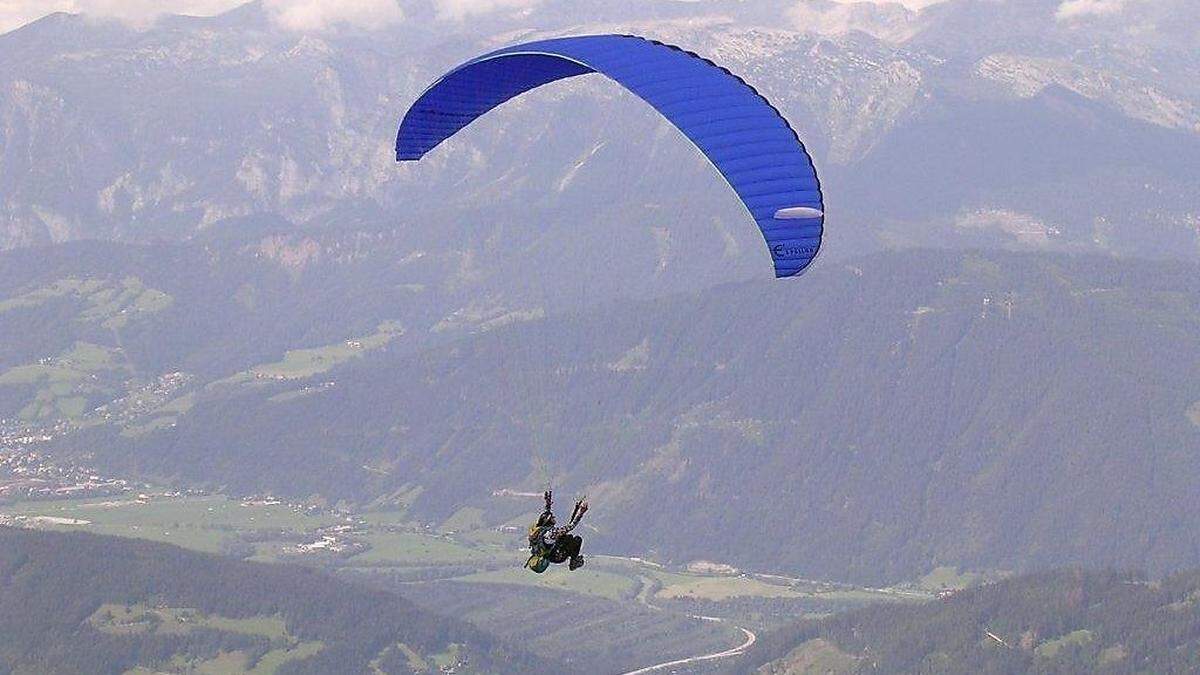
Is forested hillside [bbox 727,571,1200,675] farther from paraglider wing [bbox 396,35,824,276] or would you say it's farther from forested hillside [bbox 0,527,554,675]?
paraglider wing [bbox 396,35,824,276]

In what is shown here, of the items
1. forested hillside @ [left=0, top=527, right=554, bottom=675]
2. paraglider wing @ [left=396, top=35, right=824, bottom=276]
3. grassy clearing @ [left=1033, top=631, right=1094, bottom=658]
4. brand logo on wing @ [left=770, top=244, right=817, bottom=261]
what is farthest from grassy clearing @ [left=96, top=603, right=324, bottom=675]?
brand logo on wing @ [left=770, top=244, right=817, bottom=261]

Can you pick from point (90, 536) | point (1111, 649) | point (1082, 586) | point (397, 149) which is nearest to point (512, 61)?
point (397, 149)

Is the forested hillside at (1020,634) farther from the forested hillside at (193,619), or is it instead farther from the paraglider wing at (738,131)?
the paraglider wing at (738,131)

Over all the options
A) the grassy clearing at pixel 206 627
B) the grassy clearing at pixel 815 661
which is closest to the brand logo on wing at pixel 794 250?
the grassy clearing at pixel 206 627

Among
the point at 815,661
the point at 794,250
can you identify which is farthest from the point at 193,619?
the point at 794,250

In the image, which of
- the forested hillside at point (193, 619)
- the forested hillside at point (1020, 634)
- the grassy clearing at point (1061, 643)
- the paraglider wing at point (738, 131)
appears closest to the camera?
the paraglider wing at point (738, 131)

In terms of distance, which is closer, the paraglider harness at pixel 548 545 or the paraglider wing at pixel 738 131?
the paraglider wing at pixel 738 131

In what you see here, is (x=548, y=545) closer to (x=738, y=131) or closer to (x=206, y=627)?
(x=738, y=131)
